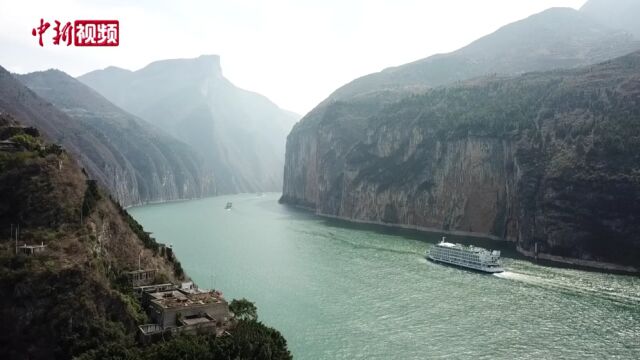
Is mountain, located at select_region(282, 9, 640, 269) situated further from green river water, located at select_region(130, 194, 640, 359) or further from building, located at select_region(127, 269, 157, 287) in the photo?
building, located at select_region(127, 269, 157, 287)

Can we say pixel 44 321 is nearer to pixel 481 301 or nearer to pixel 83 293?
pixel 83 293

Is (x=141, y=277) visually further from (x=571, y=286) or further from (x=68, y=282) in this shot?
(x=571, y=286)

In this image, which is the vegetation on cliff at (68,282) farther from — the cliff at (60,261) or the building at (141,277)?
the building at (141,277)

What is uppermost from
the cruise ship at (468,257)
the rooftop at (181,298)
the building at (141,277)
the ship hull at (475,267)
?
the building at (141,277)

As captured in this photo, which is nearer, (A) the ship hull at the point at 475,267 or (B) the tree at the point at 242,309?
(B) the tree at the point at 242,309

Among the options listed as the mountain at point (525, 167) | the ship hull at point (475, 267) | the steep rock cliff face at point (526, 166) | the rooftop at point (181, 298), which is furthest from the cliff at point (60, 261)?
the steep rock cliff face at point (526, 166)

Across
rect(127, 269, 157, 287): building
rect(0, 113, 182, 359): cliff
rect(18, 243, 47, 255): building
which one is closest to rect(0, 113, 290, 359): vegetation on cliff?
rect(0, 113, 182, 359): cliff
